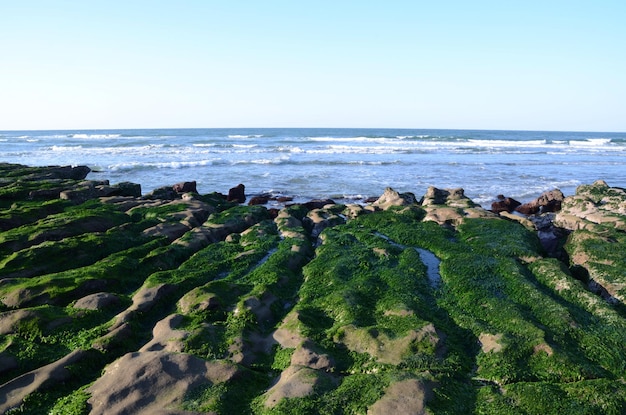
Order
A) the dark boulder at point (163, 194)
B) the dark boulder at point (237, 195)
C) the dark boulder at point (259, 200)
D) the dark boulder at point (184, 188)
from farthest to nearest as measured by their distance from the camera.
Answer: the dark boulder at point (184, 188), the dark boulder at point (237, 195), the dark boulder at point (259, 200), the dark boulder at point (163, 194)

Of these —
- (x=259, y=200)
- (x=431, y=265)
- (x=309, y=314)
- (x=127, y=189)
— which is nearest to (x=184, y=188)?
(x=127, y=189)

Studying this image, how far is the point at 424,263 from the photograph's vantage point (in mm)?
16688

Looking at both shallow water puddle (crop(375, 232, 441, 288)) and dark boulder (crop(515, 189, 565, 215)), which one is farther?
dark boulder (crop(515, 189, 565, 215))

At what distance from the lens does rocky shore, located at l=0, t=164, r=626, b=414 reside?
8664mm

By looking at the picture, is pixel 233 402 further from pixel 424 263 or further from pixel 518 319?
pixel 424 263

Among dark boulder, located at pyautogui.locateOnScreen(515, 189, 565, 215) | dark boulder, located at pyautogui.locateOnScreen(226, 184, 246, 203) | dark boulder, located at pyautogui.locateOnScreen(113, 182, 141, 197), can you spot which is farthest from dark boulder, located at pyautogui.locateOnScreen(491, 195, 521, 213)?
dark boulder, located at pyautogui.locateOnScreen(113, 182, 141, 197)

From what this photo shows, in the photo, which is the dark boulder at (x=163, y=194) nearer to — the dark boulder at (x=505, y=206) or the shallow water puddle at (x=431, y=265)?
the shallow water puddle at (x=431, y=265)

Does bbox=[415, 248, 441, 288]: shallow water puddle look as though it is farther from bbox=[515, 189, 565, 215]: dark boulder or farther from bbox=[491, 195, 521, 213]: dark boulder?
bbox=[515, 189, 565, 215]: dark boulder

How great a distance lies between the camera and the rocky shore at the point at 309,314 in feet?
28.4

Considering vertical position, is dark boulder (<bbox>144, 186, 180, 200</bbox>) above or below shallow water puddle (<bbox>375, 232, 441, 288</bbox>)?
above

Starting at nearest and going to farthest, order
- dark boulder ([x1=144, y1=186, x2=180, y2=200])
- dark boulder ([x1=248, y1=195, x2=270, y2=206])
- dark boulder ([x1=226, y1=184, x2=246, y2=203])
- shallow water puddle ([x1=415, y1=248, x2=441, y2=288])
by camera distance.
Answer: shallow water puddle ([x1=415, y1=248, x2=441, y2=288]) < dark boulder ([x1=144, y1=186, x2=180, y2=200]) < dark boulder ([x1=248, y1=195, x2=270, y2=206]) < dark boulder ([x1=226, y1=184, x2=246, y2=203])

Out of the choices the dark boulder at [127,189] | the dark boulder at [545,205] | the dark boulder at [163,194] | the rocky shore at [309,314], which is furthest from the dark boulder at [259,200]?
the dark boulder at [545,205]

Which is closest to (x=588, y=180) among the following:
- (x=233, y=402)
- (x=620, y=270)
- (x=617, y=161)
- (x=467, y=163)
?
(x=467, y=163)

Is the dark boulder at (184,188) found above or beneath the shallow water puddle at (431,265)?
above
